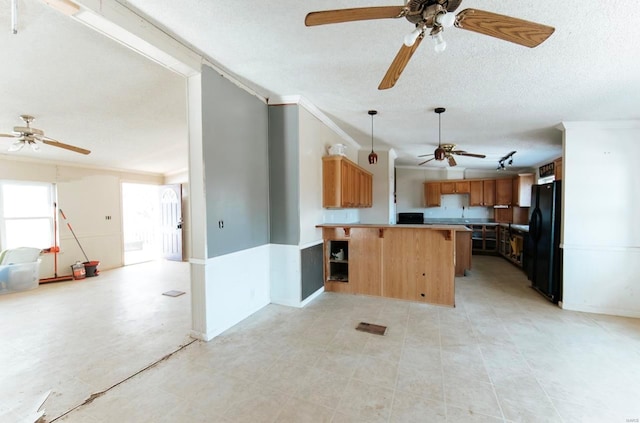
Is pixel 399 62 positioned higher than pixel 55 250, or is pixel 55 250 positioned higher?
pixel 399 62

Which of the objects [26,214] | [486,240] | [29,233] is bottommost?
[486,240]

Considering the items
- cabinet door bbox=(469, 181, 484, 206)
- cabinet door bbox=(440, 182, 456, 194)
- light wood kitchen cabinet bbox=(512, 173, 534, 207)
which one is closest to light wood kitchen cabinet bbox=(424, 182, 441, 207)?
cabinet door bbox=(440, 182, 456, 194)

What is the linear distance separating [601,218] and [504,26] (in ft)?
12.0

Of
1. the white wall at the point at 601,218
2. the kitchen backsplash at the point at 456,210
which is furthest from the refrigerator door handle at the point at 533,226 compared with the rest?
the kitchen backsplash at the point at 456,210

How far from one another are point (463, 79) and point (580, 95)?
1423mm

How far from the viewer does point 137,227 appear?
8.73 metres

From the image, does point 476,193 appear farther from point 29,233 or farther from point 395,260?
point 29,233

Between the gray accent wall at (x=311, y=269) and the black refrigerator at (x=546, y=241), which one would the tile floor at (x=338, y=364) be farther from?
the black refrigerator at (x=546, y=241)

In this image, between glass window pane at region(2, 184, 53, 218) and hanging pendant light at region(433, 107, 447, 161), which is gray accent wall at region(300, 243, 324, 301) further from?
glass window pane at region(2, 184, 53, 218)

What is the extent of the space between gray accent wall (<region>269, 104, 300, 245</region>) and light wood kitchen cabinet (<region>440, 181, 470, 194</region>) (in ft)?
19.2

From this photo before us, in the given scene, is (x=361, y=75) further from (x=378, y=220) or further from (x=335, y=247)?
(x=378, y=220)

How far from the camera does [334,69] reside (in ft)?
8.26

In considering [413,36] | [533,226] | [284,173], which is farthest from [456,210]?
[413,36]

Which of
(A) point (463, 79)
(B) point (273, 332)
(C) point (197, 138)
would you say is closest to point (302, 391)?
(B) point (273, 332)
